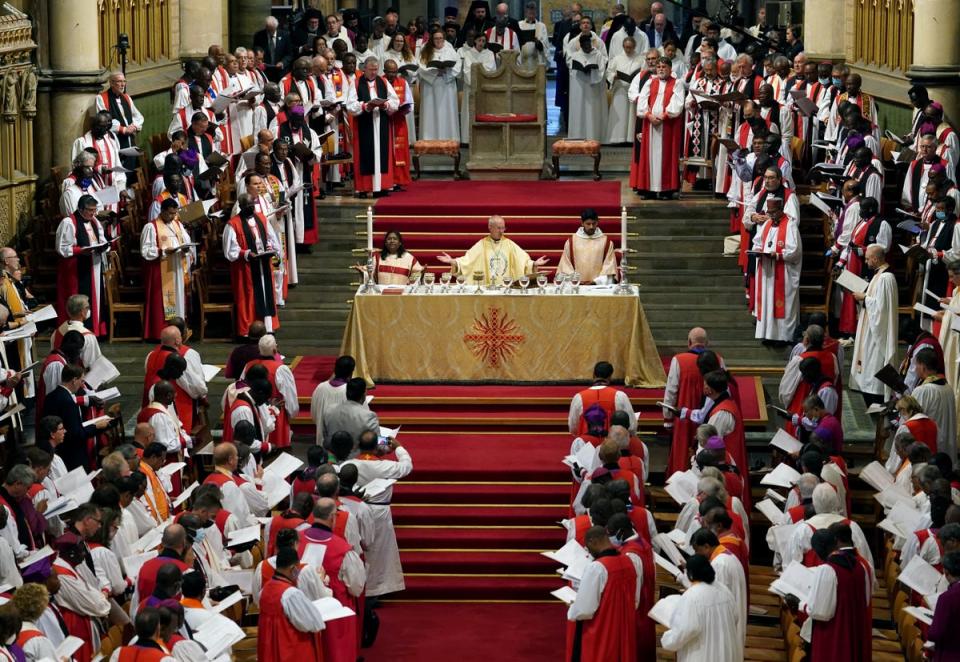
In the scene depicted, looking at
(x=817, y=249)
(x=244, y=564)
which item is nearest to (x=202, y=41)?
(x=817, y=249)

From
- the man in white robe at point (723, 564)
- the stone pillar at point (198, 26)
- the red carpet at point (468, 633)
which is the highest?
the stone pillar at point (198, 26)

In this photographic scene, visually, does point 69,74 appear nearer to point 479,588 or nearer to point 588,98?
point 588,98

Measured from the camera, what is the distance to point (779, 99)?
22.6 m

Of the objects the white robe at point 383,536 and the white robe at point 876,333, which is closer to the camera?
the white robe at point 383,536

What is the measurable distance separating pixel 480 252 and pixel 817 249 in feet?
13.5

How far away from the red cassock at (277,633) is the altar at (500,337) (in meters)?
5.65

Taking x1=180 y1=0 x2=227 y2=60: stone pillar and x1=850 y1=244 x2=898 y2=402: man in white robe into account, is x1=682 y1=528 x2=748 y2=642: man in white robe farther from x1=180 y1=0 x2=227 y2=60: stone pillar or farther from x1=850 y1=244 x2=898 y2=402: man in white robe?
x1=180 y1=0 x2=227 y2=60: stone pillar

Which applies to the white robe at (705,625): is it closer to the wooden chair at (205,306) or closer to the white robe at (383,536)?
the white robe at (383,536)

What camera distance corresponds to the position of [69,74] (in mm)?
21047

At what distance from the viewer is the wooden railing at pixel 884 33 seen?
2362 centimetres

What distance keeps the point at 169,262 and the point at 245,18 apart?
8.50 m

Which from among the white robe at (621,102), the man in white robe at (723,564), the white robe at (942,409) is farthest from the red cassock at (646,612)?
the white robe at (621,102)

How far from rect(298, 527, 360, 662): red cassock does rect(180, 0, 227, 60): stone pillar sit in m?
13.9

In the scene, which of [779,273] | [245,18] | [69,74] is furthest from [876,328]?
[245,18]
